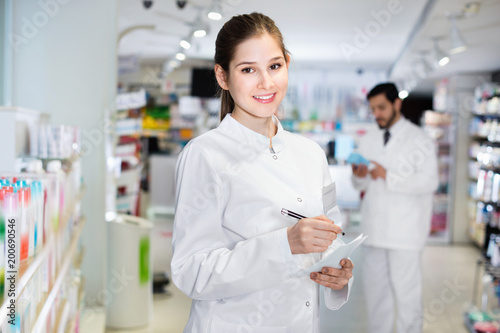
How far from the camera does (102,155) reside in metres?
4.44

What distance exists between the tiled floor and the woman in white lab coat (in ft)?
8.27

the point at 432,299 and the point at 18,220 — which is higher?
the point at 18,220

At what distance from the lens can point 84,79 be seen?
435 centimetres

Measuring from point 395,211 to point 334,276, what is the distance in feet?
7.01

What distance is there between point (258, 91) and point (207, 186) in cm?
31

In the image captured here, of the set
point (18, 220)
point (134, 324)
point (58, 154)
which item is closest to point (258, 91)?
point (18, 220)

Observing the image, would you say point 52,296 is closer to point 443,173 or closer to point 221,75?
point 221,75

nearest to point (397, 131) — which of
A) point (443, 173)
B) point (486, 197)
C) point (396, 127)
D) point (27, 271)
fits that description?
point (396, 127)

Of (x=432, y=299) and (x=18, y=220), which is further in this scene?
(x=432, y=299)

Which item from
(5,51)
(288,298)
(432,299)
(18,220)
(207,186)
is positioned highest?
(5,51)

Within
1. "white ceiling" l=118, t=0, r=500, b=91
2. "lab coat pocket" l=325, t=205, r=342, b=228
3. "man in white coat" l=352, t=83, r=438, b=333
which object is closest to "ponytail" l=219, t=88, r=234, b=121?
"lab coat pocket" l=325, t=205, r=342, b=228

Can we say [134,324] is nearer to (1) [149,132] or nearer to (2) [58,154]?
(2) [58,154]

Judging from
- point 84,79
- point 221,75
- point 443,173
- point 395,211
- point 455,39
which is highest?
point 455,39

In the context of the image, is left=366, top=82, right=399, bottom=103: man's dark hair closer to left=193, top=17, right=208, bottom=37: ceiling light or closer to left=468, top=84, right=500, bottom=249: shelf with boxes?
left=193, top=17, right=208, bottom=37: ceiling light
